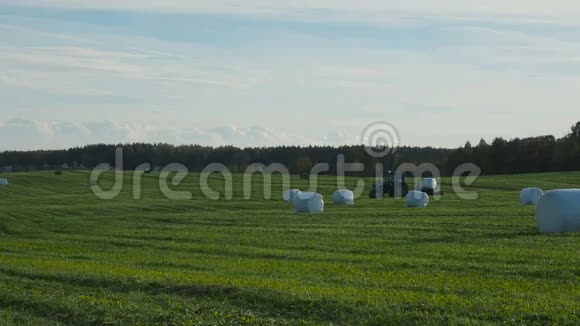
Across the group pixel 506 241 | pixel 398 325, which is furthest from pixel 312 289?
pixel 506 241

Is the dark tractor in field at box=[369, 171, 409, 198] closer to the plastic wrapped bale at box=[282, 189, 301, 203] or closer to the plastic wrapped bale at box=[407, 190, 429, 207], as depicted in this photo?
the plastic wrapped bale at box=[282, 189, 301, 203]

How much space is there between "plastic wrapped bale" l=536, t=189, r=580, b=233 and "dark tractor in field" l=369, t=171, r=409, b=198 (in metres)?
33.0

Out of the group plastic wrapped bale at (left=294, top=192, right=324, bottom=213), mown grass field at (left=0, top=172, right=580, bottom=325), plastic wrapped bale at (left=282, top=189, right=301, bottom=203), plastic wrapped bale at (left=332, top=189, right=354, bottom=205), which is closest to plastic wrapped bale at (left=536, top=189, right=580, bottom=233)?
mown grass field at (left=0, top=172, right=580, bottom=325)

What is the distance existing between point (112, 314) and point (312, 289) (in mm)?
3729

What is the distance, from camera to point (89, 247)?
97.3 ft

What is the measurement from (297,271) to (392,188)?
43.5 meters

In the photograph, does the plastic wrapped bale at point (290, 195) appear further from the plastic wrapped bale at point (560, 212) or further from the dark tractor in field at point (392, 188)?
the plastic wrapped bale at point (560, 212)

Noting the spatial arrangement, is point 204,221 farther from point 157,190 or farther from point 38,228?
→ point 157,190

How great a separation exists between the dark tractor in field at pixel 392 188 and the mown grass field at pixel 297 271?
19.9 m

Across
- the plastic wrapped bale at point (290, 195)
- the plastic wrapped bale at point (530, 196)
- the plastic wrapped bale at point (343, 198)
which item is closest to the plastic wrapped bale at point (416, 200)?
the plastic wrapped bale at point (343, 198)

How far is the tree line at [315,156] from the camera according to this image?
119m

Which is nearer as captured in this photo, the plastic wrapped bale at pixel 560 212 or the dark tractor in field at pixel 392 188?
the plastic wrapped bale at pixel 560 212

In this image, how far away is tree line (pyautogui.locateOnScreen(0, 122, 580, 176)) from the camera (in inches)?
4700

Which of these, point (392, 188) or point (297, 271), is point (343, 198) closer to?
point (392, 188)
